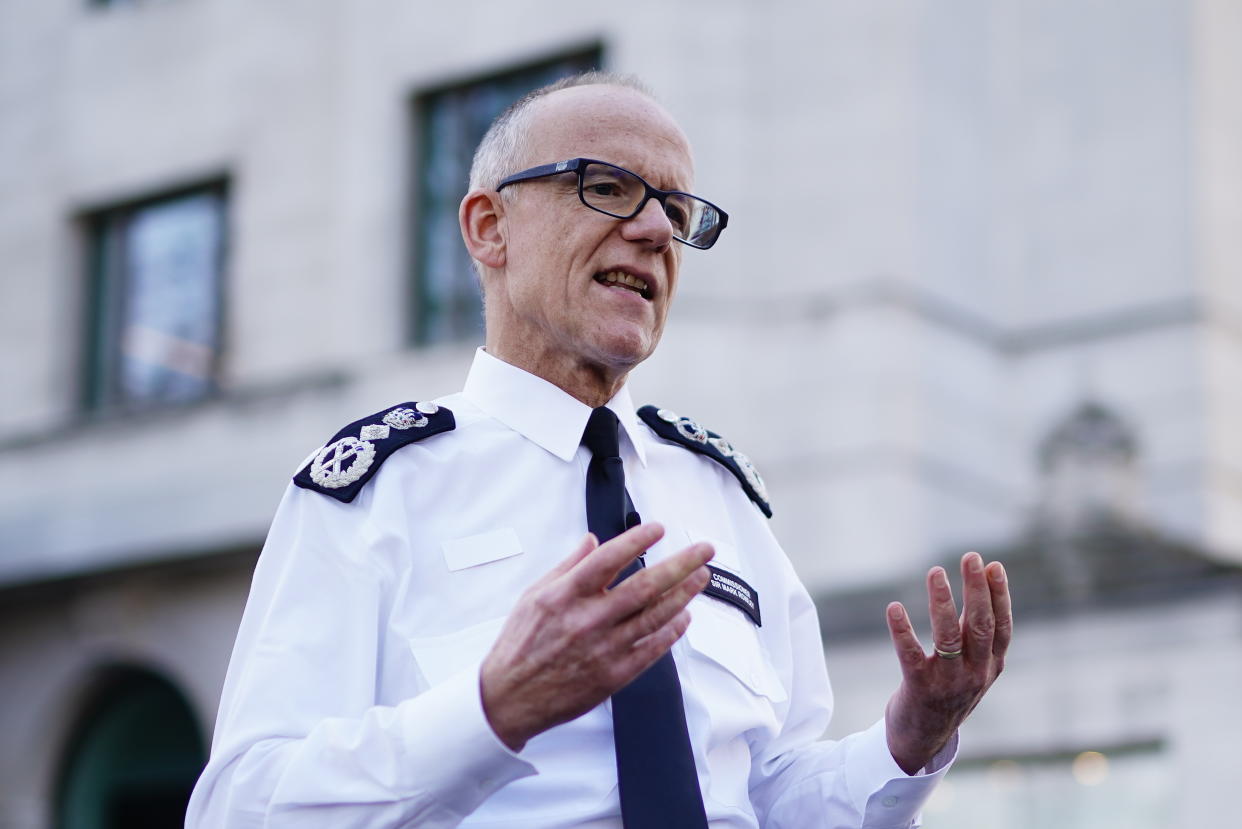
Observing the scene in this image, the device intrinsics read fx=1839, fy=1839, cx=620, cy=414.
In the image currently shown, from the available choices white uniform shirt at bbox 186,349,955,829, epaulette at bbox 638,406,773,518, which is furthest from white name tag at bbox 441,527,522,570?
epaulette at bbox 638,406,773,518

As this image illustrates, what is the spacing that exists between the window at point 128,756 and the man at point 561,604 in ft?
38.7

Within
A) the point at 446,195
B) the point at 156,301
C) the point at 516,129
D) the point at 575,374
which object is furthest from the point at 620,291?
the point at 156,301

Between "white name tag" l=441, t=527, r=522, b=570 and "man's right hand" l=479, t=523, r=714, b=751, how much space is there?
0.43 meters

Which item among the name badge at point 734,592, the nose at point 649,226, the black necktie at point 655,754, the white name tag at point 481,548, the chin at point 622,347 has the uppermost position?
the nose at point 649,226

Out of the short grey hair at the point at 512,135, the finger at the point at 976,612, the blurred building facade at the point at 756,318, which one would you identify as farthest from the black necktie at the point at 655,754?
the blurred building facade at the point at 756,318

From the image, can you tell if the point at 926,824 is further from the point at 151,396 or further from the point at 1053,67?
the point at 151,396

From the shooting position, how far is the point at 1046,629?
9758 millimetres

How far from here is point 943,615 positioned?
2715 mm


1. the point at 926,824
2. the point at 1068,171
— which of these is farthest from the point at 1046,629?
the point at 1068,171

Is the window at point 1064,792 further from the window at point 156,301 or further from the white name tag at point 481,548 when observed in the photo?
the white name tag at point 481,548

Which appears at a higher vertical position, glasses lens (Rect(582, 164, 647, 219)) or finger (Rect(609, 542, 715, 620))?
glasses lens (Rect(582, 164, 647, 219))

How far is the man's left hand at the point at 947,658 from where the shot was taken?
272 centimetres

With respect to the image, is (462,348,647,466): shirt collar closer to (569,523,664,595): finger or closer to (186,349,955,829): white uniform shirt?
(186,349,955,829): white uniform shirt

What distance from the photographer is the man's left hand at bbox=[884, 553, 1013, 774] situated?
8.91 feet
